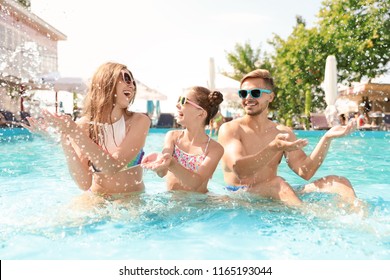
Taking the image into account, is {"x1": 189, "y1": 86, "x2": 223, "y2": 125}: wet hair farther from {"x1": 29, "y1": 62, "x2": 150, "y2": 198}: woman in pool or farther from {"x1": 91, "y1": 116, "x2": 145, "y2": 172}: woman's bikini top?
{"x1": 91, "y1": 116, "x2": 145, "y2": 172}: woman's bikini top

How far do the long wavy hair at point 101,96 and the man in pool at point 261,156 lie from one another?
1.13 metres

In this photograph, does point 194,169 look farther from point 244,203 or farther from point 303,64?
point 303,64

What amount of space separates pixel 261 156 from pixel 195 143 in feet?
2.07

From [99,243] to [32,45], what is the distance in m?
30.7

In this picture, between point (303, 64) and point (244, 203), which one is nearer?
point (244, 203)

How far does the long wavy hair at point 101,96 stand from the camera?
3.53m

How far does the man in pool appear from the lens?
3854 mm

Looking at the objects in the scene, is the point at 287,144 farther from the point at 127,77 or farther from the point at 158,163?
A: the point at 127,77

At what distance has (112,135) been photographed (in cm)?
370

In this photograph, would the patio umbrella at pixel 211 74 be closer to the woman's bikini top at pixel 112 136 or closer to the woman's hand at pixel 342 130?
the woman's hand at pixel 342 130

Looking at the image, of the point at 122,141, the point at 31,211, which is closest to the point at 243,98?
the point at 122,141

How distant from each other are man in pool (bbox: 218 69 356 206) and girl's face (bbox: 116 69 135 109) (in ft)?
3.30

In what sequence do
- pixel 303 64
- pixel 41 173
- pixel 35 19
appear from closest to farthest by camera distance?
Answer: pixel 41 173 → pixel 303 64 → pixel 35 19

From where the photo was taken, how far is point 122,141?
362cm
